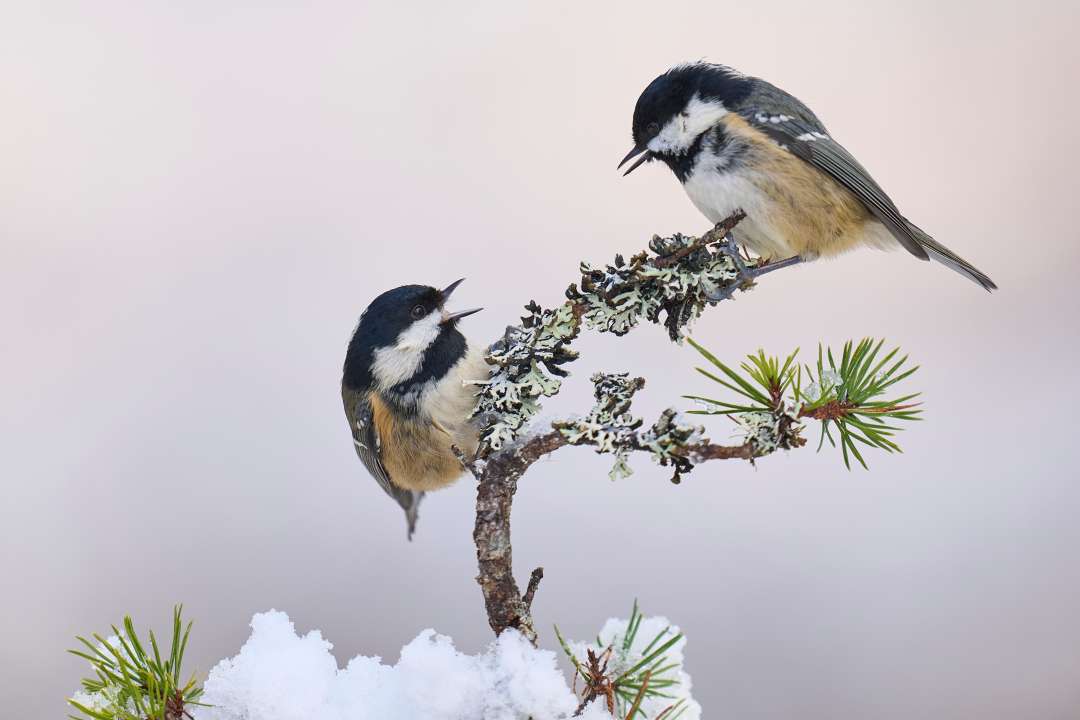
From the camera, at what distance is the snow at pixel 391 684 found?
748mm

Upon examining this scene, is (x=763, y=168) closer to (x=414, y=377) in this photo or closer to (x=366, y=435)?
(x=414, y=377)

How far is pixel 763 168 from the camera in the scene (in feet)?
4.34

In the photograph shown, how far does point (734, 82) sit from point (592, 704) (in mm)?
987

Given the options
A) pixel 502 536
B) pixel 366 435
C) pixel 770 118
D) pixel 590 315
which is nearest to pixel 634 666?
pixel 502 536

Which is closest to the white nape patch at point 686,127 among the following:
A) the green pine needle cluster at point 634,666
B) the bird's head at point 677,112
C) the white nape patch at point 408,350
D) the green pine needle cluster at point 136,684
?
the bird's head at point 677,112

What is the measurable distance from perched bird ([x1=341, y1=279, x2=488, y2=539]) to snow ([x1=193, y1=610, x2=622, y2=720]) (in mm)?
372

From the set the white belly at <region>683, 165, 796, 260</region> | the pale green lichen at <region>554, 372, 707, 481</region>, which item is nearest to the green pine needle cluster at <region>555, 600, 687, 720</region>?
the pale green lichen at <region>554, 372, 707, 481</region>

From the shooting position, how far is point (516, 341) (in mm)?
963

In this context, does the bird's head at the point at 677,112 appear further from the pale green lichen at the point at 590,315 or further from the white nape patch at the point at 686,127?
the pale green lichen at the point at 590,315

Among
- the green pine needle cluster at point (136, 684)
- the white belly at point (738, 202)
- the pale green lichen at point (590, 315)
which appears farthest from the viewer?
the white belly at point (738, 202)

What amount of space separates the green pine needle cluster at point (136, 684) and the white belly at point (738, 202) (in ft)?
2.96

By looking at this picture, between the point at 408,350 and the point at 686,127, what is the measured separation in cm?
53

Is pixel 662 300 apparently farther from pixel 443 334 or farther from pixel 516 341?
pixel 443 334

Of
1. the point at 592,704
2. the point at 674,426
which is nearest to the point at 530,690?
the point at 592,704
